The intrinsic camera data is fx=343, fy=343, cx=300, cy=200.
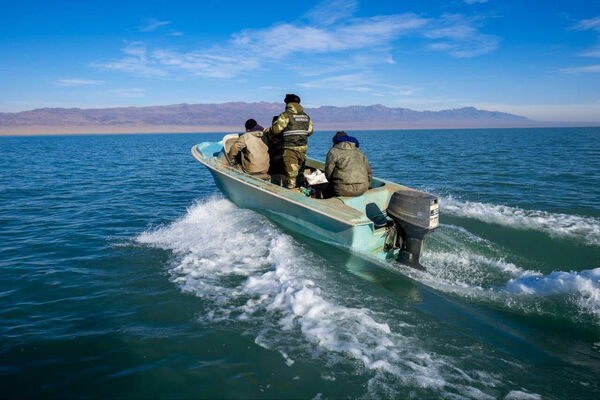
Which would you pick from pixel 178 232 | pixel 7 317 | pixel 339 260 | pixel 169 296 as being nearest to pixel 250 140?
pixel 178 232

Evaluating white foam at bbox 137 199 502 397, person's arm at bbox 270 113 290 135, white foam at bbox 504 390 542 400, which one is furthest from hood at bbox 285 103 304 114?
white foam at bbox 504 390 542 400

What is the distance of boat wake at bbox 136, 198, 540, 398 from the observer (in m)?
3.10

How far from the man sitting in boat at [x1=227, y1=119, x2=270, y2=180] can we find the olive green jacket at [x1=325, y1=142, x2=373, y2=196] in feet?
7.55

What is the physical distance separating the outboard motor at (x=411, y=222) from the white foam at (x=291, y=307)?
128cm

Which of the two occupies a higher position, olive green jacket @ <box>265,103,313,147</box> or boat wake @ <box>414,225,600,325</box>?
olive green jacket @ <box>265,103,313,147</box>

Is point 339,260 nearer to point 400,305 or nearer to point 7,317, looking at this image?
point 400,305

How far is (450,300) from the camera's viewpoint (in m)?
A: 4.64

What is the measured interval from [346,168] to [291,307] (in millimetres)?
2670

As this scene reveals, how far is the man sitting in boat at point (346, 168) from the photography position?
5891 mm

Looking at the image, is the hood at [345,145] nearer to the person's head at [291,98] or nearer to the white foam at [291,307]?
the person's head at [291,98]

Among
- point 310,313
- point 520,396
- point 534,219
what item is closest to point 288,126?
point 310,313

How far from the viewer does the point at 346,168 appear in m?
5.93

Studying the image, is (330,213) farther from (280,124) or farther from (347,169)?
(280,124)

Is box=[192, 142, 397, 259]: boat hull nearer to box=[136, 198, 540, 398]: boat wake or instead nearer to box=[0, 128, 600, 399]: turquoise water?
box=[0, 128, 600, 399]: turquoise water
